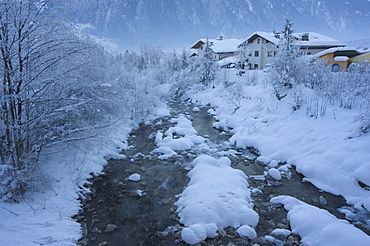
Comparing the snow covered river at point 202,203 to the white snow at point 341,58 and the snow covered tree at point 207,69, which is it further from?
the white snow at point 341,58

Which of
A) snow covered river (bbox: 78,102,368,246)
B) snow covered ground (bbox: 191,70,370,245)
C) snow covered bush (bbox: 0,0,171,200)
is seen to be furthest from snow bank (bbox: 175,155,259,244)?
snow covered bush (bbox: 0,0,171,200)

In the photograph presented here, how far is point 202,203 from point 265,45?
32605 millimetres

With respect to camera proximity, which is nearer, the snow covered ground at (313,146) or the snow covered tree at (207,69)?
the snow covered ground at (313,146)

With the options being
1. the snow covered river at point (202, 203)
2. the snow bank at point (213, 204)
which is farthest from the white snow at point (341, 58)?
the snow bank at point (213, 204)

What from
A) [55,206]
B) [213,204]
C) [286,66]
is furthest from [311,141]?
[55,206]

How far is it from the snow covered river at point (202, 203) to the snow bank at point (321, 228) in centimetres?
2

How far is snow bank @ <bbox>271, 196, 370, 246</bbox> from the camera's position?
14.5 ft

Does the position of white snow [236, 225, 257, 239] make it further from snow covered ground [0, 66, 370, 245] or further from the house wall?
the house wall

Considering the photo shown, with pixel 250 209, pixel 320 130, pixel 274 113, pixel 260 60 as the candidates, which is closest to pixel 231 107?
pixel 274 113

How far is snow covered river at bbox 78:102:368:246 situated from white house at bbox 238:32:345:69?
87.7 ft

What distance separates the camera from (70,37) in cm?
646

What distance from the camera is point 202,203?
5734mm

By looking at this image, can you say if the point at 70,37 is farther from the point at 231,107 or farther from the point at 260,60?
the point at 260,60

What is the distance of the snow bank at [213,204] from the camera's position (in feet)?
16.8
